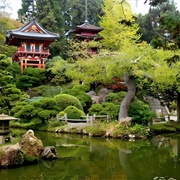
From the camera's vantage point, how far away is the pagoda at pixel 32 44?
27.2m

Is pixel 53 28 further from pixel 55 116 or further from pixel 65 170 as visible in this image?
pixel 65 170

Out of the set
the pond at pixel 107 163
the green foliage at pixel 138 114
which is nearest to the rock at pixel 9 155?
the pond at pixel 107 163

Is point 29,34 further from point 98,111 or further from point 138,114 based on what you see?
point 138,114

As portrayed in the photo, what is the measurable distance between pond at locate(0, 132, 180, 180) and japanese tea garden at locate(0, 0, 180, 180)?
0.03 metres

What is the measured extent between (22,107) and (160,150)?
366 inches

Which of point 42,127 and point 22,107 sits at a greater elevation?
point 22,107

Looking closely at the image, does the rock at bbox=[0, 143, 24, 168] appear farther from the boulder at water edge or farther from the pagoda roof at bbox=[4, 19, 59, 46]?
the pagoda roof at bbox=[4, 19, 59, 46]

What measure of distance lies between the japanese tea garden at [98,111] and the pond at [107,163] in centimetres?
3

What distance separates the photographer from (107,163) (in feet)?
29.2

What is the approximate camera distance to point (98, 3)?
47.5 metres

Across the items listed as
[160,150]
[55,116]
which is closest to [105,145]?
[160,150]

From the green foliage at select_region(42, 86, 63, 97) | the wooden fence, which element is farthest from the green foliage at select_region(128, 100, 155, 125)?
the green foliage at select_region(42, 86, 63, 97)

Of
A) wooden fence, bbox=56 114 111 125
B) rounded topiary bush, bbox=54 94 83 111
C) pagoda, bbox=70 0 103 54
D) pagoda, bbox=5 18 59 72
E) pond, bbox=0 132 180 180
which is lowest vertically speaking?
pond, bbox=0 132 180 180

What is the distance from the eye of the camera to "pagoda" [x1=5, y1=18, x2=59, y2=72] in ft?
89.3
